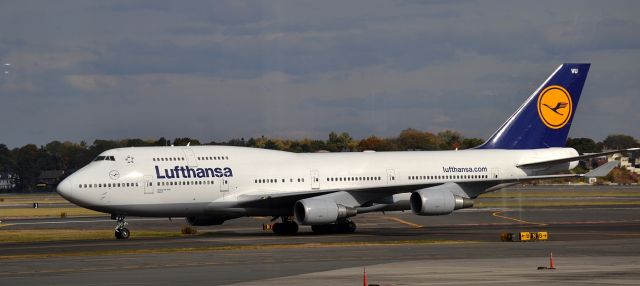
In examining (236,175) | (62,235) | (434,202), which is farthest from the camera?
(62,235)

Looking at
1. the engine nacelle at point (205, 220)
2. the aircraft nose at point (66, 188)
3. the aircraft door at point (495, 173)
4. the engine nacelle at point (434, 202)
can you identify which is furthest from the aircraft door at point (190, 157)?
the aircraft door at point (495, 173)

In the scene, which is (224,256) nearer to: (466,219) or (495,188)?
(495,188)

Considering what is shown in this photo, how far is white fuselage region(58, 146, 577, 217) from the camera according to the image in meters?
49.2

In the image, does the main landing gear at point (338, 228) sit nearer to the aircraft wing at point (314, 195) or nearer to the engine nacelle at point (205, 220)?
the aircraft wing at point (314, 195)

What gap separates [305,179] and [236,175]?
371 centimetres

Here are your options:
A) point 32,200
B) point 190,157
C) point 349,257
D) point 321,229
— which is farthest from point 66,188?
point 32,200

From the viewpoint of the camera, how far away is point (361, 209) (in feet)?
171

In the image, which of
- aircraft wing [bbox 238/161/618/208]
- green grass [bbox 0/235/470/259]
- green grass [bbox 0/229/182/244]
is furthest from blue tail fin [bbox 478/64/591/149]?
green grass [bbox 0/229/182/244]

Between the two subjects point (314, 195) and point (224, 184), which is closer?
point (224, 184)

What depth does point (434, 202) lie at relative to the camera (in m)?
49.5

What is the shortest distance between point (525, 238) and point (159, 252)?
15.5 metres

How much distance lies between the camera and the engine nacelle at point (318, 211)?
4856 cm

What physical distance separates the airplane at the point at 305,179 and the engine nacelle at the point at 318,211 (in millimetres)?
47

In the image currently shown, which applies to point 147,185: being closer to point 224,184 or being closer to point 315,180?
point 224,184
